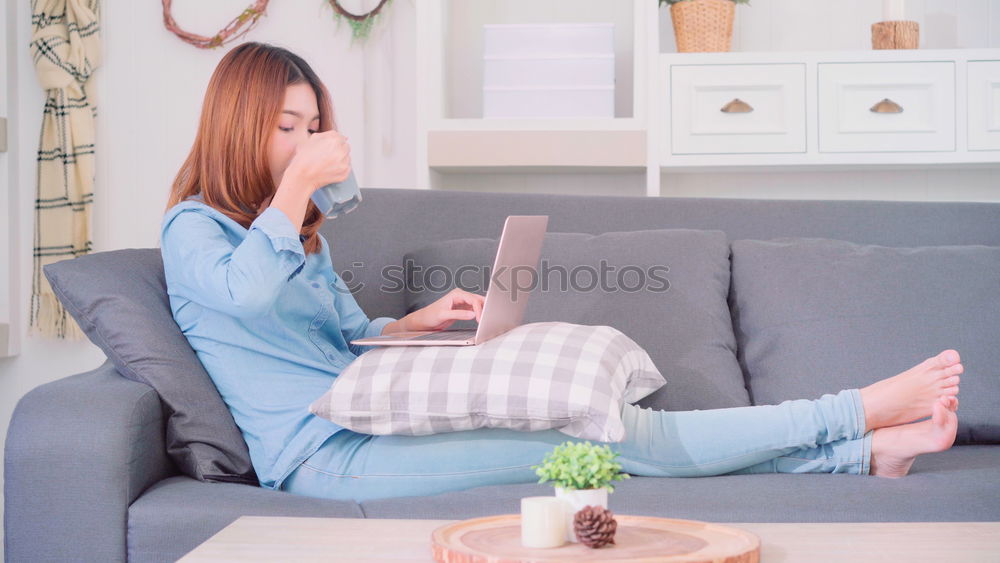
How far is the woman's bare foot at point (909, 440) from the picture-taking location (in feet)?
4.69

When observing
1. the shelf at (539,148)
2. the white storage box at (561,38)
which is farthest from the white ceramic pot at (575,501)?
the white storage box at (561,38)

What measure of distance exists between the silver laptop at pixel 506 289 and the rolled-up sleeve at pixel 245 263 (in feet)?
0.55

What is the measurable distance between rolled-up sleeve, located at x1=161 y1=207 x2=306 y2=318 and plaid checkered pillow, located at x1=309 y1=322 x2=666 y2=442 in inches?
6.7

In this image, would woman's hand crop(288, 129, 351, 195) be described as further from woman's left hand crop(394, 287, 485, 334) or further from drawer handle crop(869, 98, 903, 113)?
drawer handle crop(869, 98, 903, 113)

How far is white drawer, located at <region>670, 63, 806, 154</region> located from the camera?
2674mm

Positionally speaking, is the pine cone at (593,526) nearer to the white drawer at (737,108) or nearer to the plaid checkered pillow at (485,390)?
the plaid checkered pillow at (485,390)

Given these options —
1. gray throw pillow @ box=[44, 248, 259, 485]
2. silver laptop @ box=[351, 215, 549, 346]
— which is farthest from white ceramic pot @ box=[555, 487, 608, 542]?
gray throw pillow @ box=[44, 248, 259, 485]

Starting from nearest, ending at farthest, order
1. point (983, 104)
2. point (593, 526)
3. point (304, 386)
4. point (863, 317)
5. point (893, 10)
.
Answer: point (593, 526) → point (304, 386) → point (863, 317) → point (983, 104) → point (893, 10)

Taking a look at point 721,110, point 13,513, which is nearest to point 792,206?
point 721,110

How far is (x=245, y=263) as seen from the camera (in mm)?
1405

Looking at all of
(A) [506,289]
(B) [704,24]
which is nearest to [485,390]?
(A) [506,289]

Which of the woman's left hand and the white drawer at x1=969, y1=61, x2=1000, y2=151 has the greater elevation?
the white drawer at x1=969, y1=61, x2=1000, y2=151

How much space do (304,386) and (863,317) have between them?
1.04 metres

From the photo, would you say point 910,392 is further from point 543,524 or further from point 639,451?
point 543,524
